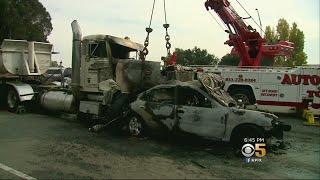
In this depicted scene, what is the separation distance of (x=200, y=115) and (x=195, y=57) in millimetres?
47272

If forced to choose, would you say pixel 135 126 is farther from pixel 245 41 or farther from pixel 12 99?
pixel 245 41

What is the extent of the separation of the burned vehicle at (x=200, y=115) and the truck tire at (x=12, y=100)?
7.56m

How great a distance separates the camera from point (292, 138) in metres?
11.7

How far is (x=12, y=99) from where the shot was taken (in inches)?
701

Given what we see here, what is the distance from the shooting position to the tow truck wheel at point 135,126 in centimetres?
1102

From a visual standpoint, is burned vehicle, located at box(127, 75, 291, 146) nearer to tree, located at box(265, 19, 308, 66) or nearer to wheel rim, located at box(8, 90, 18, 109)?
wheel rim, located at box(8, 90, 18, 109)

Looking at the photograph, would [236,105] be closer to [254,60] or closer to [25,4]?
[254,60]

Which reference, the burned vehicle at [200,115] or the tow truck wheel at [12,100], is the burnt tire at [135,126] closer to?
the burned vehicle at [200,115]

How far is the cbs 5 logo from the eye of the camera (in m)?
9.12

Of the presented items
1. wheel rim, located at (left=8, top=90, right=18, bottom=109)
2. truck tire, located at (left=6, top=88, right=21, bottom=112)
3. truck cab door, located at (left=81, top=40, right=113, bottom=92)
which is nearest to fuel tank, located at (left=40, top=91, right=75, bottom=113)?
truck cab door, located at (left=81, top=40, right=113, bottom=92)

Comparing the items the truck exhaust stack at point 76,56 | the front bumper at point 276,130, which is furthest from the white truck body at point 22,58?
the front bumper at point 276,130

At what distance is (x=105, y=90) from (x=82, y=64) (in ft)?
5.32

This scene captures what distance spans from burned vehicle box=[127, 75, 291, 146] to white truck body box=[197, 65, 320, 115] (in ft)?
18.4

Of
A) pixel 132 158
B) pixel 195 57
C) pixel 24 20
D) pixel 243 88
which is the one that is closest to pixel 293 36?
pixel 195 57
